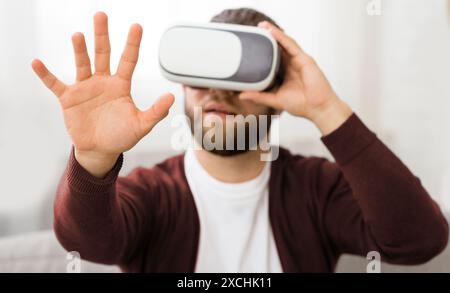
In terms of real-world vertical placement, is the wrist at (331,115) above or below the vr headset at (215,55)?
below

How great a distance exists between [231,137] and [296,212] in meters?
0.12

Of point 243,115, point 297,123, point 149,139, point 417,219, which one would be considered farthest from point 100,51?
point 297,123

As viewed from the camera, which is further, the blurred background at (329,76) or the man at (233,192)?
the blurred background at (329,76)

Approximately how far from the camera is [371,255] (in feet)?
1.70

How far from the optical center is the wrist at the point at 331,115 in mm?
455

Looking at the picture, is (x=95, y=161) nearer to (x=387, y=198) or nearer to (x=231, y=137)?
(x=231, y=137)

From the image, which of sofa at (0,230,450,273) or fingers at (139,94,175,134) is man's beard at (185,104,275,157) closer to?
fingers at (139,94,175,134)

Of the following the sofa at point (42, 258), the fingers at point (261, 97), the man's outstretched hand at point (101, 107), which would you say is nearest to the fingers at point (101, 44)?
the man's outstretched hand at point (101, 107)

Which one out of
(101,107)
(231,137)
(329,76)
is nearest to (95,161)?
(101,107)

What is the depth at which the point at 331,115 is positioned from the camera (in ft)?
1.50

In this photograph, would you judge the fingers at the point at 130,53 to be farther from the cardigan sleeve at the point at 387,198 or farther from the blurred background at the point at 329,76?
the blurred background at the point at 329,76

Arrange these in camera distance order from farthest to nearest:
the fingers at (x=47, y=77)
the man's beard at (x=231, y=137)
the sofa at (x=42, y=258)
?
1. the sofa at (x=42, y=258)
2. the man's beard at (x=231, y=137)
3. the fingers at (x=47, y=77)

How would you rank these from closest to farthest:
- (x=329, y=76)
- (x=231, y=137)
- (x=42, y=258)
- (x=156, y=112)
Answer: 1. (x=156, y=112)
2. (x=231, y=137)
3. (x=42, y=258)
4. (x=329, y=76)

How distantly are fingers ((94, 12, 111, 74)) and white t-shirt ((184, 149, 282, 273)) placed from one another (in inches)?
7.6
